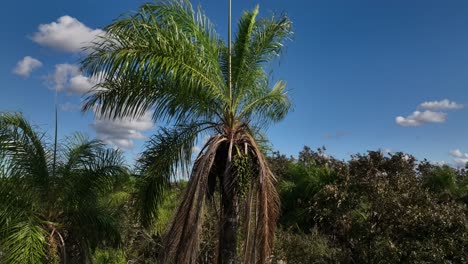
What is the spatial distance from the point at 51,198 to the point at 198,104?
5965mm

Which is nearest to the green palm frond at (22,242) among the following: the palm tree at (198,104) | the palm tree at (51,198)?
the palm tree at (51,198)

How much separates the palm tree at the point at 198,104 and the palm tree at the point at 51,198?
3.47 metres

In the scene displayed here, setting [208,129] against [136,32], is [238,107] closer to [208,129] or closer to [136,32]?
[208,129]

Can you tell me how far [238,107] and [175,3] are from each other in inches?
98.3

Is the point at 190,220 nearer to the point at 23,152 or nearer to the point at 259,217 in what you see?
the point at 259,217

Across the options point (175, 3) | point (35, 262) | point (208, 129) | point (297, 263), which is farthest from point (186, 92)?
point (297, 263)

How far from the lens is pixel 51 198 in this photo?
13.8 meters

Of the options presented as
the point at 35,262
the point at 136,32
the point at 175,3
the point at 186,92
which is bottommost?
the point at 35,262

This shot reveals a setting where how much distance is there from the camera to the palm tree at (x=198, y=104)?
960 cm

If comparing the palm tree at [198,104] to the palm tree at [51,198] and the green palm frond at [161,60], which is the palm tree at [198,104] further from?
the palm tree at [51,198]

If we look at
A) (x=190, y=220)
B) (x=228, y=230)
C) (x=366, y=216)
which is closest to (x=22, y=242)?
(x=190, y=220)

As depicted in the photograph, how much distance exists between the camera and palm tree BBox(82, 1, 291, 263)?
31.5ft

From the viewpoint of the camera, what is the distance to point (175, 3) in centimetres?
1048

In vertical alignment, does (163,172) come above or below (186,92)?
below
